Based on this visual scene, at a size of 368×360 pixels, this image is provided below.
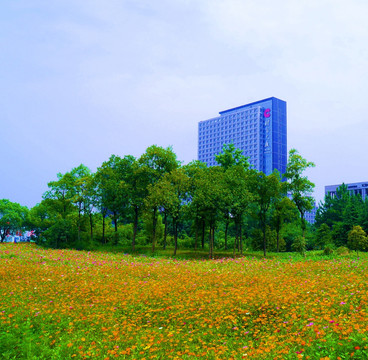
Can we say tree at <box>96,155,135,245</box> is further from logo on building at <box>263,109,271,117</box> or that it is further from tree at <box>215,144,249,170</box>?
logo on building at <box>263,109,271,117</box>

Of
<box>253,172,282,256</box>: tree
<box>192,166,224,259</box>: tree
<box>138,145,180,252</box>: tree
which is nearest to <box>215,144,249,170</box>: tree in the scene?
<box>253,172,282,256</box>: tree

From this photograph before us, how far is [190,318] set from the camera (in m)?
8.76

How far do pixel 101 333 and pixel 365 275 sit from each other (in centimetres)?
1000

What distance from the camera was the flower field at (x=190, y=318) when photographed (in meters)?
6.40

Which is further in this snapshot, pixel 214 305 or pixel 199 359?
pixel 214 305

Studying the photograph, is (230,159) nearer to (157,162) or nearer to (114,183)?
(157,162)

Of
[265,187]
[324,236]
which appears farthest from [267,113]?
[265,187]

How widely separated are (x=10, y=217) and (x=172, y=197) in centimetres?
3872

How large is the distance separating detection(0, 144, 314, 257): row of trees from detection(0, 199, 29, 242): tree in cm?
113

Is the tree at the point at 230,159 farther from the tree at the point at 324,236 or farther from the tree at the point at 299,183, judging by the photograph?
the tree at the point at 324,236

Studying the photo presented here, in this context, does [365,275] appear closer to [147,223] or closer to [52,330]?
[52,330]

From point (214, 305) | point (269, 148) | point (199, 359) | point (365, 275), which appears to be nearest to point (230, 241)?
point (365, 275)

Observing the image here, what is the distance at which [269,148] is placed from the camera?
16688 cm

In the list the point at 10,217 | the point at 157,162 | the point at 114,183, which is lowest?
the point at 10,217
